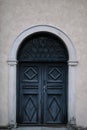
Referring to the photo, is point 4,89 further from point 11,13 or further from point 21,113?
point 11,13

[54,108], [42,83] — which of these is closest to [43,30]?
[42,83]

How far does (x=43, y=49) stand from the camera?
7.60 meters

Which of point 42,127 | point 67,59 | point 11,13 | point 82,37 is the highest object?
point 11,13

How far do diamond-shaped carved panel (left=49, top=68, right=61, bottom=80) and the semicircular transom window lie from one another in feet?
0.99

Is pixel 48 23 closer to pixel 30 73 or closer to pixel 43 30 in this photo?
pixel 43 30

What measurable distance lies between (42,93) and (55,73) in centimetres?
64

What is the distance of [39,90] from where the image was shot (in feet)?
25.2

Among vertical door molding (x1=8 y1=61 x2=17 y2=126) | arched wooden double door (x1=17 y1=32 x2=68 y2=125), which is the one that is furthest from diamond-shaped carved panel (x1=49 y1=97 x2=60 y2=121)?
vertical door molding (x1=8 y1=61 x2=17 y2=126)

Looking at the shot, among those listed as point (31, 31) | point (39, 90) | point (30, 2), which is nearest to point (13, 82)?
point (39, 90)

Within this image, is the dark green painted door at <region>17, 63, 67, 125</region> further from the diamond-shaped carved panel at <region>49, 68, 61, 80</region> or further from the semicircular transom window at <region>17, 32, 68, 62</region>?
the semicircular transom window at <region>17, 32, 68, 62</region>

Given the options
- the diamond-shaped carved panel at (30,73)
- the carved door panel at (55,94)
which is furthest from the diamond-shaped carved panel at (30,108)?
the diamond-shaped carved panel at (30,73)

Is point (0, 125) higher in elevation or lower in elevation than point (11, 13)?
lower

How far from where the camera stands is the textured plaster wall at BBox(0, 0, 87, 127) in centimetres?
729

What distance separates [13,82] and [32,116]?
113cm
